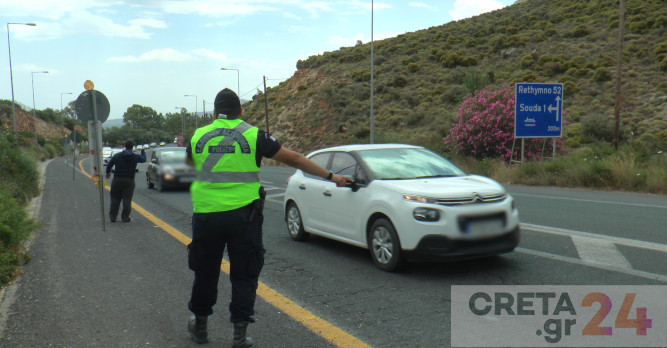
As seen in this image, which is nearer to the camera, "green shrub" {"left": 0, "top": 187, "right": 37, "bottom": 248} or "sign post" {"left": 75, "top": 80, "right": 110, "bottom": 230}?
"green shrub" {"left": 0, "top": 187, "right": 37, "bottom": 248}

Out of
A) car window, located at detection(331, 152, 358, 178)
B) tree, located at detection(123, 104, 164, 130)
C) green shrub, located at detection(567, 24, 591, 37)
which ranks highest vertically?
green shrub, located at detection(567, 24, 591, 37)

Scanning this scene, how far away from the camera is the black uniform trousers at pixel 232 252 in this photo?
3.65 meters

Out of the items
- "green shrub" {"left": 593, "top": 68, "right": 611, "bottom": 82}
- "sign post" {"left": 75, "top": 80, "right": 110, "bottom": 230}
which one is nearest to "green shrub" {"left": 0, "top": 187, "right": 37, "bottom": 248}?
"sign post" {"left": 75, "top": 80, "right": 110, "bottom": 230}

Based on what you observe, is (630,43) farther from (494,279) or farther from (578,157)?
(494,279)

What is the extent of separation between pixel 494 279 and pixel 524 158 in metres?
15.9

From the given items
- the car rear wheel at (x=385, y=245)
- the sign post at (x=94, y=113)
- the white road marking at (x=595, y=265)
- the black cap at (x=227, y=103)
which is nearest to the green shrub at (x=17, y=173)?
the sign post at (x=94, y=113)

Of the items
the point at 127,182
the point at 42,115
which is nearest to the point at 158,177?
the point at 127,182

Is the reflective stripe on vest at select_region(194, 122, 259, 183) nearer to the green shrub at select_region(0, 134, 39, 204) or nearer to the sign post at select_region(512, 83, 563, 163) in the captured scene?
the green shrub at select_region(0, 134, 39, 204)

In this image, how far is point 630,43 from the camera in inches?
1567

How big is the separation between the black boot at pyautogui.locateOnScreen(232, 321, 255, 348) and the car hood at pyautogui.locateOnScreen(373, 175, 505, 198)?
2543mm

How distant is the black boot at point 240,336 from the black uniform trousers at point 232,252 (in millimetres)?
41

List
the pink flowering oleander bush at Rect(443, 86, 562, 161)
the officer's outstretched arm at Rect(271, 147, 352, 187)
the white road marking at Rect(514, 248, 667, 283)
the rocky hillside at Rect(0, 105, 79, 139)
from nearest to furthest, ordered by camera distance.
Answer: the officer's outstretched arm at Rect(271, 147, 352, 187), the white road marking at Rect(514, 248, 667, 283), the pink flowering oleander bush at Rect(443, 86, 562, 161), the rocky hillside at Rect(0, 105, 79, 139)

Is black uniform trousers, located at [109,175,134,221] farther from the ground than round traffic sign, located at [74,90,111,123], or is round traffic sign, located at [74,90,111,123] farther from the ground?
round traffic sign, located at [74,90,111,123]

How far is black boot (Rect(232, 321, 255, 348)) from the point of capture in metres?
3.88
